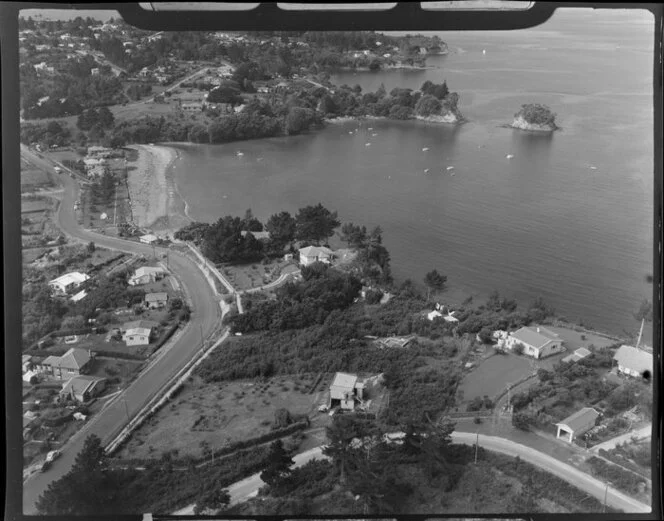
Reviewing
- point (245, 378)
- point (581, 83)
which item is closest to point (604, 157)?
point (581, 83)

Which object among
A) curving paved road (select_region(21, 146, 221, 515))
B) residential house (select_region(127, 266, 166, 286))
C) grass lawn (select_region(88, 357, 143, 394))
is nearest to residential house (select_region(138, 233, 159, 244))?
curving paved road (select_region(21, 146, 221, 515))

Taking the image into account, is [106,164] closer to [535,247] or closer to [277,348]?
[277,348]

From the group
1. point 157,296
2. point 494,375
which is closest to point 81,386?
point 157,296

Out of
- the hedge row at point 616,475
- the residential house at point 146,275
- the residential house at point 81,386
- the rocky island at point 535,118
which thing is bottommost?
the hedge row at point 616,475

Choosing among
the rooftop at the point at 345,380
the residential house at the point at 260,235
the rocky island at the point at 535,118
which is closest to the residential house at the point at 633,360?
the rocky island at the point at 535,118

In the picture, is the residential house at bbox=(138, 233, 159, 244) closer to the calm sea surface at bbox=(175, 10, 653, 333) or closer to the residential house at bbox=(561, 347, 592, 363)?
the calm sea surface at bbox=(175, 10, 653, 333)

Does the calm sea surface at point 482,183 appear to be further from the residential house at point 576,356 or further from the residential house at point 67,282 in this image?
the residential house at point 67,282
